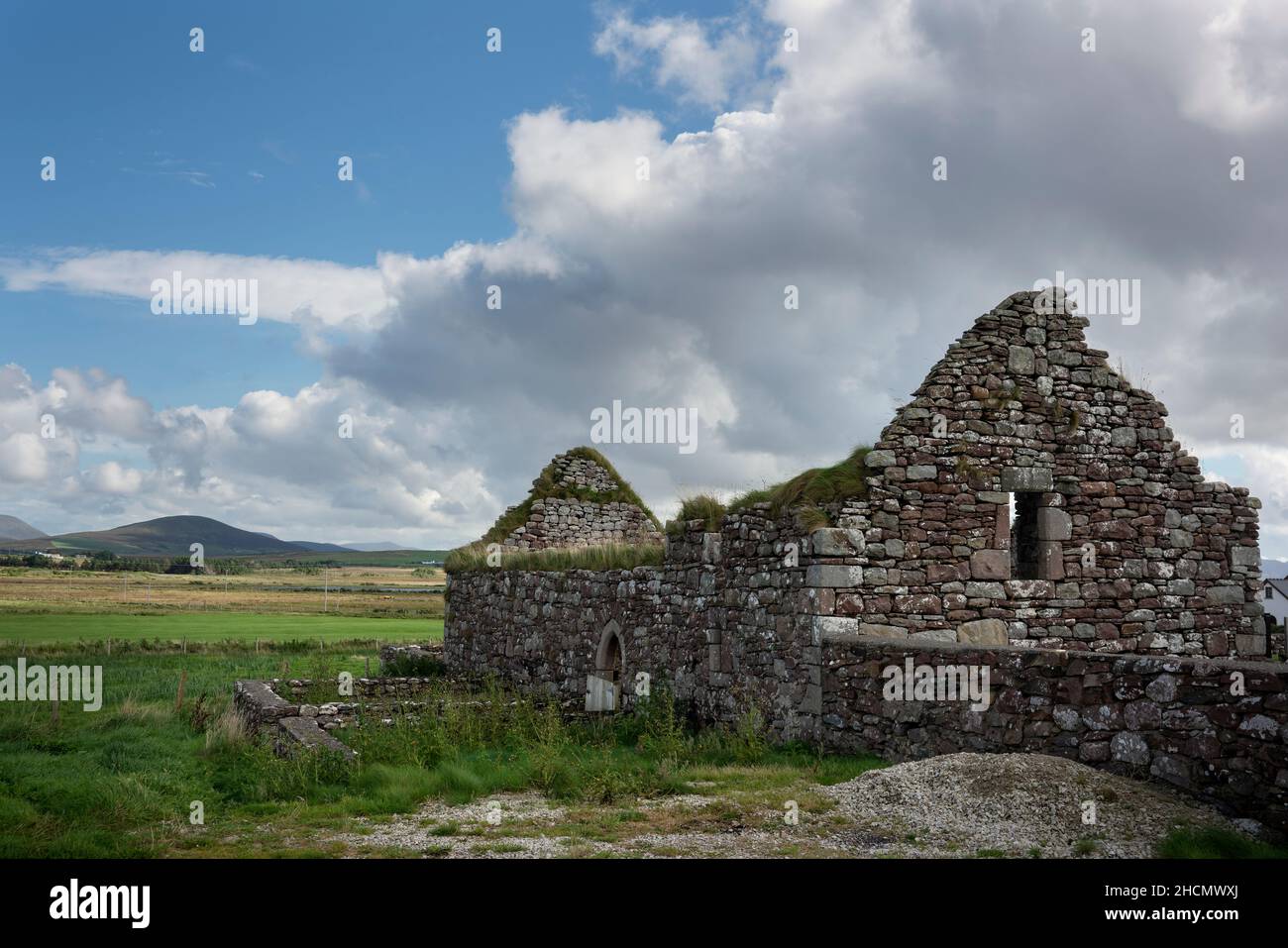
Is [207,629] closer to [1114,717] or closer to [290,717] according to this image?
[290,717]

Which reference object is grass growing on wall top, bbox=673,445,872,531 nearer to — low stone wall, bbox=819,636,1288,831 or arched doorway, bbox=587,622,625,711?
low stone wall, bbox=819,636,1288,831

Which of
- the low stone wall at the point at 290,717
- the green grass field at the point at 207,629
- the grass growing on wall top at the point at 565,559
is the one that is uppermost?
the grass growing on wall top at the point at 565,559

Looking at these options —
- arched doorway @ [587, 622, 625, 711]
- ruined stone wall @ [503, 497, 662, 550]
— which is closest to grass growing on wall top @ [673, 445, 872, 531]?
arched doorway @ [587, 622, 625, 711]

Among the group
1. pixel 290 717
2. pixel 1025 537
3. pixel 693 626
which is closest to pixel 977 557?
pixel 1025 537

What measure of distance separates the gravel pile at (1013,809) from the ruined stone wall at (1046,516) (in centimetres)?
374

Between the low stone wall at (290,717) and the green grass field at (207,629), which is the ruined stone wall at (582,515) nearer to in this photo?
the low stone wall at (290,717)

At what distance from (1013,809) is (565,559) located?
507 inches

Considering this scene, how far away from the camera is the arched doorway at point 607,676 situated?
16.4 m

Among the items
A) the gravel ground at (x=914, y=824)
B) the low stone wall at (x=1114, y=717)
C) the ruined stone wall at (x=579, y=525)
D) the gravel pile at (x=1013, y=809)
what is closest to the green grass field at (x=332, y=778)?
the gravel ground at (x=914, y=824)

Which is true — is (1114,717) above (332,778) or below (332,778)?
above

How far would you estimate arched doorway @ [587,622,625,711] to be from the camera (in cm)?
1644

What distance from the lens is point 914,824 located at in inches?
276

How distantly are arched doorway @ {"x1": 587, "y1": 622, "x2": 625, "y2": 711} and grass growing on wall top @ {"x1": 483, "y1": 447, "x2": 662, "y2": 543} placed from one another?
9.67 m
